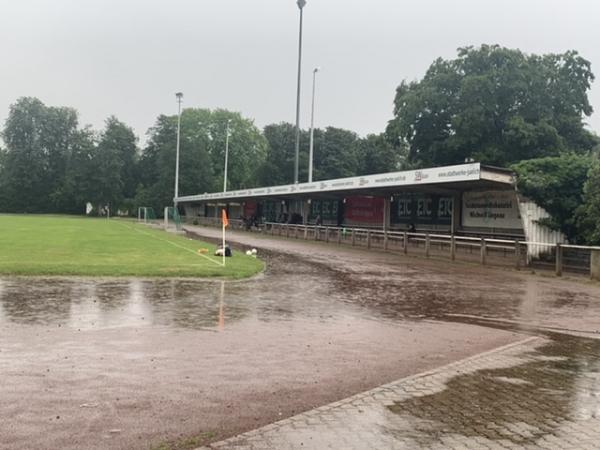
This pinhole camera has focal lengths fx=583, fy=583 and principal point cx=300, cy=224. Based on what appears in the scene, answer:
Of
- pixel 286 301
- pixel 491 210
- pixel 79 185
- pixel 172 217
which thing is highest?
pixel 79 185

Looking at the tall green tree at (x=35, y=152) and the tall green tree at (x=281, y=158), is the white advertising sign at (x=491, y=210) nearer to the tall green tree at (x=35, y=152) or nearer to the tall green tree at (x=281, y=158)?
the tall green tree at (x=281, y=158)

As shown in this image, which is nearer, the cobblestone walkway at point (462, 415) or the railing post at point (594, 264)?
the cobblestone walkway at point (462, 415)

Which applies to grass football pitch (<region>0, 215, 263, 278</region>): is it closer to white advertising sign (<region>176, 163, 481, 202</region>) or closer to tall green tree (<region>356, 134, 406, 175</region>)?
white advertising sign (<region>176, 163, 481, 202</region>)

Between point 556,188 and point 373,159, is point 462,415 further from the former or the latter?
point 373,159

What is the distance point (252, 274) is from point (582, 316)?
8637 millimetres

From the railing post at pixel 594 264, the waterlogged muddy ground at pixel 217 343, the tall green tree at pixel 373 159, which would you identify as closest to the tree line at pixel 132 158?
the tall green tree at pixel 373 159

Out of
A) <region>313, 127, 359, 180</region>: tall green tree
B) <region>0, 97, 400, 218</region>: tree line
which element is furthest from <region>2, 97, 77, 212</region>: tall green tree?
<region>313, 127, 359, 180</region>: tall green tree

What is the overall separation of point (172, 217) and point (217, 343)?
1938 inches

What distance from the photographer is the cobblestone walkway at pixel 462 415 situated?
448cm

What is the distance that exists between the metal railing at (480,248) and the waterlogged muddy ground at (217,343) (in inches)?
125

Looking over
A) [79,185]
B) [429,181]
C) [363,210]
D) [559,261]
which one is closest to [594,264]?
[559,261]

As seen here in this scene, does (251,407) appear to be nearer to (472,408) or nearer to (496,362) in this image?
(472,408)

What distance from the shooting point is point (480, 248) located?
22.8 metres

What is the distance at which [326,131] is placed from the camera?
87.7 metres
